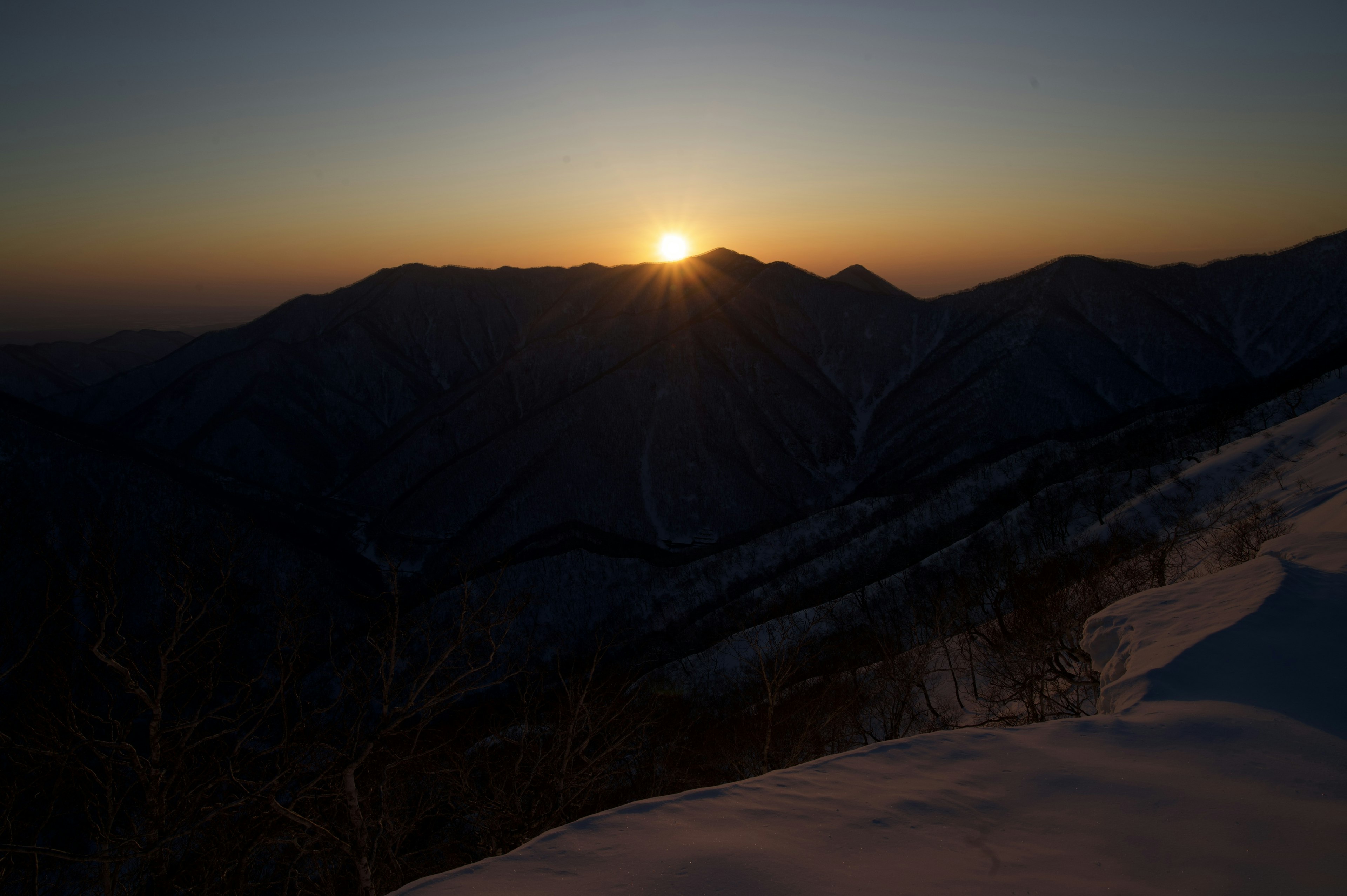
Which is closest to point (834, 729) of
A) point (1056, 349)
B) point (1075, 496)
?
point (1075, 496)

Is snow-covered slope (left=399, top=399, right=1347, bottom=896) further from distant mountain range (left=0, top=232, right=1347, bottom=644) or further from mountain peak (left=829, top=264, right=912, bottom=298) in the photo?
mountain peak (left=829, top=264, right=912, bottom=298)

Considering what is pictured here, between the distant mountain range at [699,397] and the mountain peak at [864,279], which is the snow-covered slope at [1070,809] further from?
the mountain peak at [864,279]

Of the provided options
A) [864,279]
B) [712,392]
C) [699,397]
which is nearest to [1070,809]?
[699,397]

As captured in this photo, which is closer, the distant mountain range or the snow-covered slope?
the snow-covered slope

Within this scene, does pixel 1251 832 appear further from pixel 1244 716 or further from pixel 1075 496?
pixel 1075 496

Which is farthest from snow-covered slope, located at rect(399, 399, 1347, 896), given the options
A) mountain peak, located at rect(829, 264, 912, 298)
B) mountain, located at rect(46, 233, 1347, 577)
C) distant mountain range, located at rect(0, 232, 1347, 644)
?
mountain peak, located at rect(829, 264, 912, 298)

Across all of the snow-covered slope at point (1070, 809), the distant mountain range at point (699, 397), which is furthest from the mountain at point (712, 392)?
the snow-covered slope at point (1070, 809)

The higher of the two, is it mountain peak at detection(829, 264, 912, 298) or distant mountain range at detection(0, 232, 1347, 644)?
mountain peak at detection(829, 264, 912, 298)
